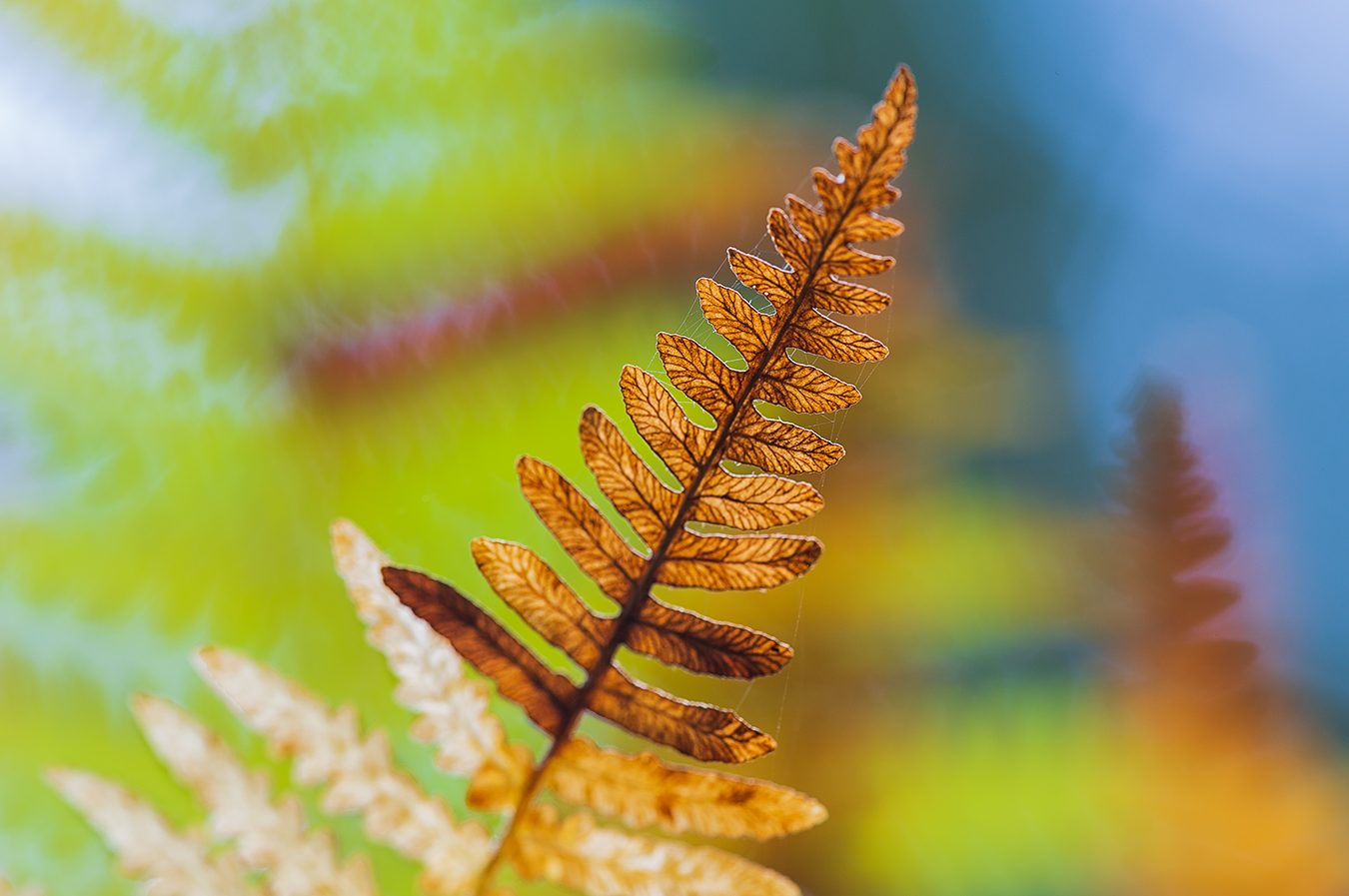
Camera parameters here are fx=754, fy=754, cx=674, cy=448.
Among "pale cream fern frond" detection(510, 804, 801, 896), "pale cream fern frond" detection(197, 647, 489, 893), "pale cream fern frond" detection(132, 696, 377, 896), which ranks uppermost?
"pale cream fern frond" detection(510, 804, 801, 896)

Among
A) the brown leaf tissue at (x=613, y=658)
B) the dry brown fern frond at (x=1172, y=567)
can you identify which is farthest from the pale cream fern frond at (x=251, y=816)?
the dry brown fern frond at (x=1172, y=567)

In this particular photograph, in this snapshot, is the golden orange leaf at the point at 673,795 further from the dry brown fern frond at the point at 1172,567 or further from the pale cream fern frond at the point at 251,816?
the dry brown fern frond at the point at 1172,567

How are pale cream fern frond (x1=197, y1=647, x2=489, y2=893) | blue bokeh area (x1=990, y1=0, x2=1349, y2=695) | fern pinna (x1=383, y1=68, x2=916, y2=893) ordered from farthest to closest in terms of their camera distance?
1. blue bokeh area (x1=990, y1=0, x2=1349, y2=695)
2. pale cream fern frond (x1=197, y1=647, x2=489, y2=893)
3. fern pinna (x1=383, y1=68, x2=916, y2=893)

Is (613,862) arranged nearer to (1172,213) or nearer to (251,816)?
(251,816)

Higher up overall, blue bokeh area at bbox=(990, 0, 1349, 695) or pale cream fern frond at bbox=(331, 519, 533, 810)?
blue bokeh area at bbox=(990, 0, 1349, 695)

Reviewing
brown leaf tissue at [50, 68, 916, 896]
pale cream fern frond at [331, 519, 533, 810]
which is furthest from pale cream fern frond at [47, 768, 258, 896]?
pale cream fern frond at [331, 519, 533, 810]

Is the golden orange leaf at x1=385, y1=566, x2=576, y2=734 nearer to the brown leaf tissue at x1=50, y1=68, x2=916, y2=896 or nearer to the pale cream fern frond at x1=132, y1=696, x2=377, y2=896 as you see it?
the brown leaf tissue at x1=50, y1=68, x2=916, y2=896

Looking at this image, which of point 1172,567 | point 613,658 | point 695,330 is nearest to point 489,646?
point 613,658
